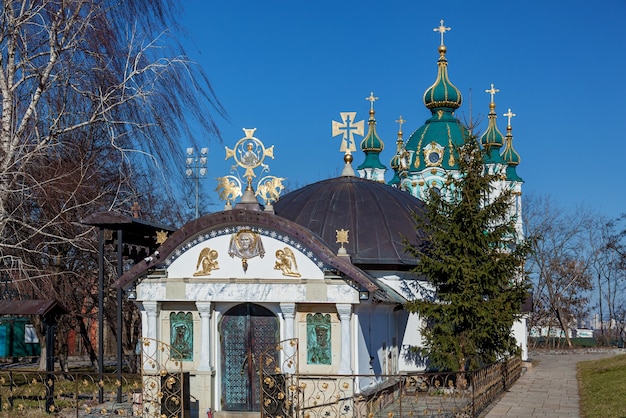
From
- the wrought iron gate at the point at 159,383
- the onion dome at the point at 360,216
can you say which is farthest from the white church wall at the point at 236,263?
the onion dome at the point at 360,216

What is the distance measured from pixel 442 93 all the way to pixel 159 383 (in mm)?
39358

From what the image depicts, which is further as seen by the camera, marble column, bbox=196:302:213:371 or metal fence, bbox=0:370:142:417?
marble column, bbox=196:302:213:371

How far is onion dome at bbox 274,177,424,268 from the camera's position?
20.8m

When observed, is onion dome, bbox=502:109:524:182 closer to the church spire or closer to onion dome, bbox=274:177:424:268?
the church spire

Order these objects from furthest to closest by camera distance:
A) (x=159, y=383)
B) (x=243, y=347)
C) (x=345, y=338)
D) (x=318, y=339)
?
(x=243, y=347)
(x=318, y=339)
(x=159, y=383)
(x=345, y=338)

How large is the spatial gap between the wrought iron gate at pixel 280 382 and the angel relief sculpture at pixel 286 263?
1328 millimetres

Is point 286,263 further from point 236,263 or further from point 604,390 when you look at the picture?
point 604,390

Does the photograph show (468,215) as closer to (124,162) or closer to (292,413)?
(292,413)

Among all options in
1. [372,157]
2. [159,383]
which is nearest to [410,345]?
[159,383]

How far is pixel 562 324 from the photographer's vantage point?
56.7 m

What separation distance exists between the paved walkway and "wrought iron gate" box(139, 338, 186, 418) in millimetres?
6349

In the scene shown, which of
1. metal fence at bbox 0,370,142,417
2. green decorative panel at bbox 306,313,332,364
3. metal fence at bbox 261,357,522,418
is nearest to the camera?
metal fence at bbox 0,370,142,417

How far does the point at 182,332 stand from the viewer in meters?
16.8

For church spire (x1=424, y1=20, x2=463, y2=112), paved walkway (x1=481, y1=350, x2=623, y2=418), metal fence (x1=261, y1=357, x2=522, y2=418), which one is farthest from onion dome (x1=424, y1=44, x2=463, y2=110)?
metal fence (x1=261, y1=357, x2=522, y2=418)
